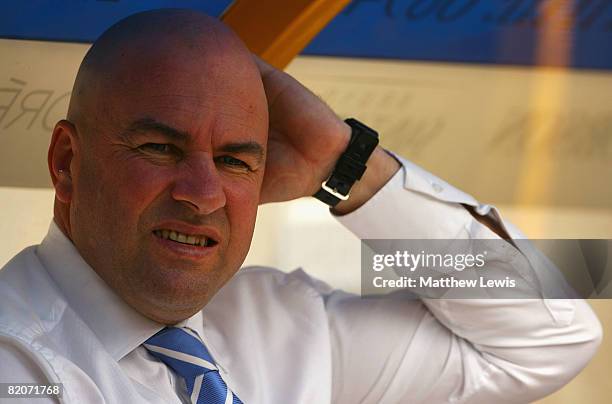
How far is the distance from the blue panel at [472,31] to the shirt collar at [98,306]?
88 cm

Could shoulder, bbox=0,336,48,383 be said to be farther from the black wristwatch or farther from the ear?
the black wristwatch

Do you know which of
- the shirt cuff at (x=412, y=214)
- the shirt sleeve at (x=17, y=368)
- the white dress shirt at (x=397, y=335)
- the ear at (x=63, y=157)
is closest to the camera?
the shirt sleeve at (x=17, y=368)

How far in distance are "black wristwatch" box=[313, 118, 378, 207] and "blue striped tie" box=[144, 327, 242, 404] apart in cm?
45

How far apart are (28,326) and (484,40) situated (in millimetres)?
1372

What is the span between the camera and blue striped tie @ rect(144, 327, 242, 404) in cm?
166

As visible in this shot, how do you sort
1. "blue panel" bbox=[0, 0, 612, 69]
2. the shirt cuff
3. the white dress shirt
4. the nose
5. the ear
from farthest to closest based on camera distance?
"blue panel" bbox=[0, 0, 612, 69] < the shirt cuff < the white dress shirt < the ear < the nose

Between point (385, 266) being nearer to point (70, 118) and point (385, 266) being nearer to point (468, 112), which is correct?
point (468, 112)

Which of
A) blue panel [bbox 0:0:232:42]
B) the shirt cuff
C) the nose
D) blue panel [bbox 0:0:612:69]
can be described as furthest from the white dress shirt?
Result: blue panel [bbox 0:0:232:42]

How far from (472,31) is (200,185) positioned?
1056mm

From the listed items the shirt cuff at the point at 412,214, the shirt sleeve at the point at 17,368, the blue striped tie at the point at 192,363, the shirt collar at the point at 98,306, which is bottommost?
the shirt sleeve at the point at 17,368

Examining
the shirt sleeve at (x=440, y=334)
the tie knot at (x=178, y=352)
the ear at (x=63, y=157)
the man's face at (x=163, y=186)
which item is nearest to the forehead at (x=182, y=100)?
the man's face at (x=163, y=186)

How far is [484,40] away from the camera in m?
2.41

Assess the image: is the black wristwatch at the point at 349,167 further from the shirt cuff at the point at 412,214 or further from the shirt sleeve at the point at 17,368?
the shirt sleeve at the point at 17,368

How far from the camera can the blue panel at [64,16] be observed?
6.65 feet
